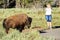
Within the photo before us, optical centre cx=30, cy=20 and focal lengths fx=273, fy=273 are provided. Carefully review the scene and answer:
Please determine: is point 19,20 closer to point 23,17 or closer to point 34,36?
point 23,17

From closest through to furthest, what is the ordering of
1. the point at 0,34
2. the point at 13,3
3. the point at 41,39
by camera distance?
the point at 41,39 → the point at 0,34 → the point at 13,3

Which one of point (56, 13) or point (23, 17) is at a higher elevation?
point (23, 17)

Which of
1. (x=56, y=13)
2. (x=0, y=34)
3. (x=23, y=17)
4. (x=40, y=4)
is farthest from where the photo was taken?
(x=40, y=4)

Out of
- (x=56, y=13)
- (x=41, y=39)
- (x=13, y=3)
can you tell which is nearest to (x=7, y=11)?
(x=56, y=13)

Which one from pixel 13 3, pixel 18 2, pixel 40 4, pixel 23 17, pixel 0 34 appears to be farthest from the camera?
pixel 13 3

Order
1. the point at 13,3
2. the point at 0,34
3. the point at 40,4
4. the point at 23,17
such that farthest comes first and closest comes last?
the point at 13,3 < the point at 40,4 < the point at 23,17 < the point at 0,34

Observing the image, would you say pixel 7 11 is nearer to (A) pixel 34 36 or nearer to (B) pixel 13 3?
(B) pixel 13 3

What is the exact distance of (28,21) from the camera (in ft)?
36.4

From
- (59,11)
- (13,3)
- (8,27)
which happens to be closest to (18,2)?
(59,11)

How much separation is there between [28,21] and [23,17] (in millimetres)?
351

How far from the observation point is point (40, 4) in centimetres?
2828

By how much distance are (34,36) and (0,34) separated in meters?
1.45

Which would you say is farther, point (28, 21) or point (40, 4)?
point (40, 4)

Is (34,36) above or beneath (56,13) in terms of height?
above
